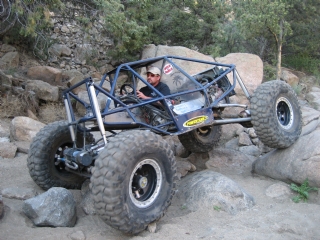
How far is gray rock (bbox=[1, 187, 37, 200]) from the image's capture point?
4699 millimetres

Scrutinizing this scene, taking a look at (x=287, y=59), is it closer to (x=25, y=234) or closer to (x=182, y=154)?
(x=182, y=154)

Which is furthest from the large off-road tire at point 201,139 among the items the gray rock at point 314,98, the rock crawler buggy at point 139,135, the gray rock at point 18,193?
the gray rock at point 314,98

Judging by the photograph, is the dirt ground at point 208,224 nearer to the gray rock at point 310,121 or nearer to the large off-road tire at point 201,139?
the large off-road tire at point 201,139

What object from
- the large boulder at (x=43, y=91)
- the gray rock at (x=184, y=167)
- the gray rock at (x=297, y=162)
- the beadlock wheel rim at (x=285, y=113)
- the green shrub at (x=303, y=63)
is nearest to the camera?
the gray rock at (x=297, y=162)

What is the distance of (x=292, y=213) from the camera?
450 centimetres

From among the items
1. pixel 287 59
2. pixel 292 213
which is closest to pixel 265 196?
pixel 292 213

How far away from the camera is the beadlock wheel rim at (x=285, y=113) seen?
225 inches

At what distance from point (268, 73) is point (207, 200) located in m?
8.80

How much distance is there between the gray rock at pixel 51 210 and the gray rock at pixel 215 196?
1478mm

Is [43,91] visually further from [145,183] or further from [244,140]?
[145,183]

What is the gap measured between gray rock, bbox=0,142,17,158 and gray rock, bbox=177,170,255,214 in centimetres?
316

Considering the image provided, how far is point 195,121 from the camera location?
5035 millimetres

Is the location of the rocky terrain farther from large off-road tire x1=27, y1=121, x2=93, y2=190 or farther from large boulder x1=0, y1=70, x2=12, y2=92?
large off-road tire x1=27, y1=121, x2=93, y2=190

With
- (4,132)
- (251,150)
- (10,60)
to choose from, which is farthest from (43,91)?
(251,150)
